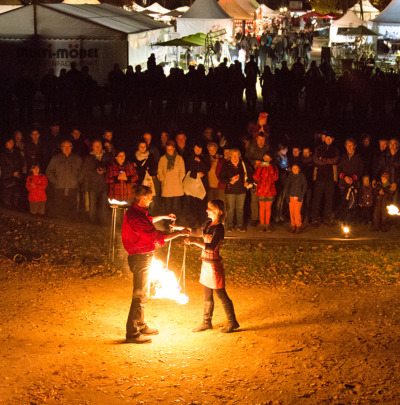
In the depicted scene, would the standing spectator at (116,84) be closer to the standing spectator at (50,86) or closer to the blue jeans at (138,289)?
the standing spectator at (50,86)

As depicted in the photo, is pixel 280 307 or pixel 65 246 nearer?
pixel 280 307

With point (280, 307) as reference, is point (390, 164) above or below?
above

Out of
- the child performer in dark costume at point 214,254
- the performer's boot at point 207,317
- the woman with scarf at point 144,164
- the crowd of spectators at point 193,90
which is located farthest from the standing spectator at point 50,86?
the performer's boot at point 207,317

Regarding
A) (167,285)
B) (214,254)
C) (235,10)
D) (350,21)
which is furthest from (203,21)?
(214,254)

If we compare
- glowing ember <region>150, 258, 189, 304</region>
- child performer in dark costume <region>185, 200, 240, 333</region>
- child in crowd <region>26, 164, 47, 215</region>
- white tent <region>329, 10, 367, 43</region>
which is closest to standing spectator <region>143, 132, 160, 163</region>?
child in crowd <region>26, 164, 47, 215</region>

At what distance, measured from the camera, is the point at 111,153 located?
13.1m

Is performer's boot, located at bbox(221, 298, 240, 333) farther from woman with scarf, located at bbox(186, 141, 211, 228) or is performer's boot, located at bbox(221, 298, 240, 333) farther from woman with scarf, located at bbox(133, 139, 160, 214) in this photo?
woman with scarf, located at bbox(133, 139, 160, 214)

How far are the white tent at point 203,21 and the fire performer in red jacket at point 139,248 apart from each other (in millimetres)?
27075

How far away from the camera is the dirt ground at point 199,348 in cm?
671

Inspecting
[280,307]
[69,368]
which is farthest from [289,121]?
[69,368]

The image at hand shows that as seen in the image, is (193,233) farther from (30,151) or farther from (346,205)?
(30,151)

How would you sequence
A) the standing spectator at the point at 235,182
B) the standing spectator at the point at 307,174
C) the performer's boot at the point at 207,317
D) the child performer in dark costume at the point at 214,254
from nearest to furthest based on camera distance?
the child performer in dark costume at the point at 214,254 < the performer's boot at the point at 207,317 < the standing spectator at the point at 235,182 < the standing spectator at the point at 307,174

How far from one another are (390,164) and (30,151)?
713 centimetres

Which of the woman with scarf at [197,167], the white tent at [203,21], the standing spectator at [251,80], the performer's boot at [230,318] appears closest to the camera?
the performer's boot at [230,318]
